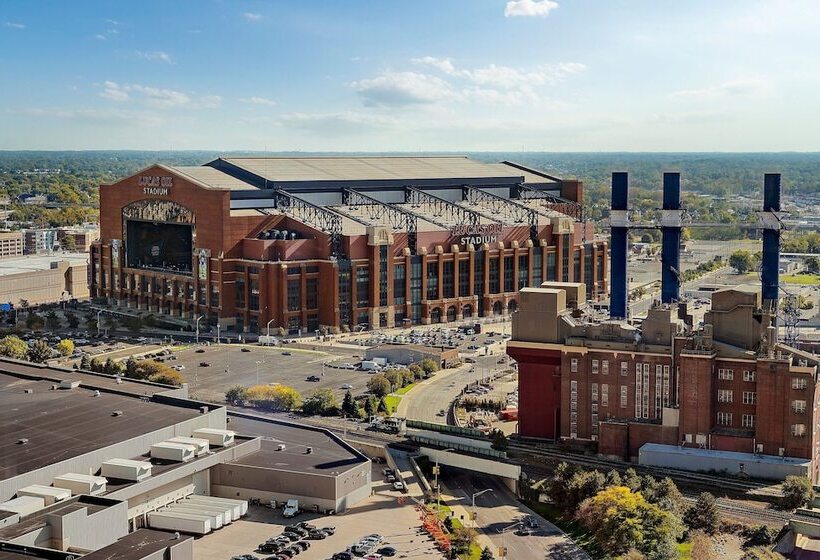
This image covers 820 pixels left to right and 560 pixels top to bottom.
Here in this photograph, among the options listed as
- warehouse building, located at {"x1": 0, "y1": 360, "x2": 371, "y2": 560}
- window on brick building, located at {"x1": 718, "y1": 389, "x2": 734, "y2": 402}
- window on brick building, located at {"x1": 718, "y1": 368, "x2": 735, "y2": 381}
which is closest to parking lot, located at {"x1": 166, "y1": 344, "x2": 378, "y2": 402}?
warehouse building, located at {"x1": 0, "y1": 360, "x2": 371, "y2": 560}

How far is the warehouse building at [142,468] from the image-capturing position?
5431 cm

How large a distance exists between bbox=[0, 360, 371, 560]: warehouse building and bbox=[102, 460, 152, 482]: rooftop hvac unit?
5 cm

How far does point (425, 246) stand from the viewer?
439 ft

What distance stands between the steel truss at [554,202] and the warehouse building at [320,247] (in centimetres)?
458

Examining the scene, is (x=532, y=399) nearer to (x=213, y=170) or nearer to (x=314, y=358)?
(x=314, y=358)

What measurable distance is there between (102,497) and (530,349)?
105 feet

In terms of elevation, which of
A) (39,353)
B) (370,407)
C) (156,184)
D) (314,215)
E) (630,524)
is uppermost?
(156,184)

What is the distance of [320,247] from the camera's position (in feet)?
416

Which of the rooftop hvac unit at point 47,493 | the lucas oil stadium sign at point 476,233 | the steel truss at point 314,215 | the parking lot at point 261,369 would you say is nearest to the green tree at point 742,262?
the lucas oil stadium sign at point 476,233

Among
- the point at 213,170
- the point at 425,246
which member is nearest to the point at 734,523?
the point at 425,246

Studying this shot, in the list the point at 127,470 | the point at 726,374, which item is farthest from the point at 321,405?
the point at 726,374

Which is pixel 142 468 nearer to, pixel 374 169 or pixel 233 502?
pixel 233 502

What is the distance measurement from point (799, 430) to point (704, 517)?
39.8 feet

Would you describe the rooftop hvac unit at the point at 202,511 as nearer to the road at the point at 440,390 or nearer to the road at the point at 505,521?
the road at the point at 505,521
